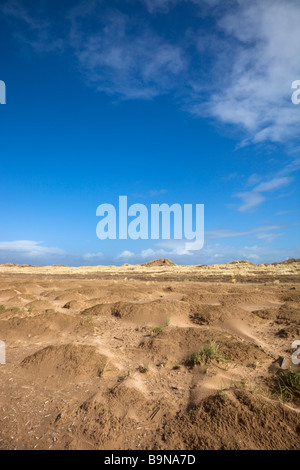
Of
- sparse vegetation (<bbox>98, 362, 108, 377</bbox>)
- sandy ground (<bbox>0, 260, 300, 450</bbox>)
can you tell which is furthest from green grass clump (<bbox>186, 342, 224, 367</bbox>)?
sparse vegetation (<bbox>98, 362, 108, 377</bbox>)

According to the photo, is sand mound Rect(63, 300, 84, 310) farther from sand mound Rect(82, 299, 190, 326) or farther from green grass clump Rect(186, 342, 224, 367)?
green grass clump Rect(186, 342, 224, 367)

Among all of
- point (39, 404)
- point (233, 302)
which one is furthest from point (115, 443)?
point (233, 302)

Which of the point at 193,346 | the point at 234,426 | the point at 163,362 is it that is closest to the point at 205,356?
the point at 193,346

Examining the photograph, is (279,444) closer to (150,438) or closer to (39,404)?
(150,438)

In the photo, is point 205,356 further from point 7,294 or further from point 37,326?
point 7,294

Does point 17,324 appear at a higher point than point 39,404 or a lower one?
higher

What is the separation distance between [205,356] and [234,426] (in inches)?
99.6

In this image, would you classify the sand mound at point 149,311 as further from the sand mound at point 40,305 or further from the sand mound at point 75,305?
the sand mound at point 40,305

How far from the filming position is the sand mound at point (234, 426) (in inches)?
154

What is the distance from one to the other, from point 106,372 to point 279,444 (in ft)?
12.0

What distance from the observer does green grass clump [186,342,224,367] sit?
6605mm

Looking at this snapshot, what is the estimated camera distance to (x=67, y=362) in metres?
6.56

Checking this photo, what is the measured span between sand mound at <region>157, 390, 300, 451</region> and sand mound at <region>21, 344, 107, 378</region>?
101 inches

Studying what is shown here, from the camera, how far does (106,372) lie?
6262 mm
